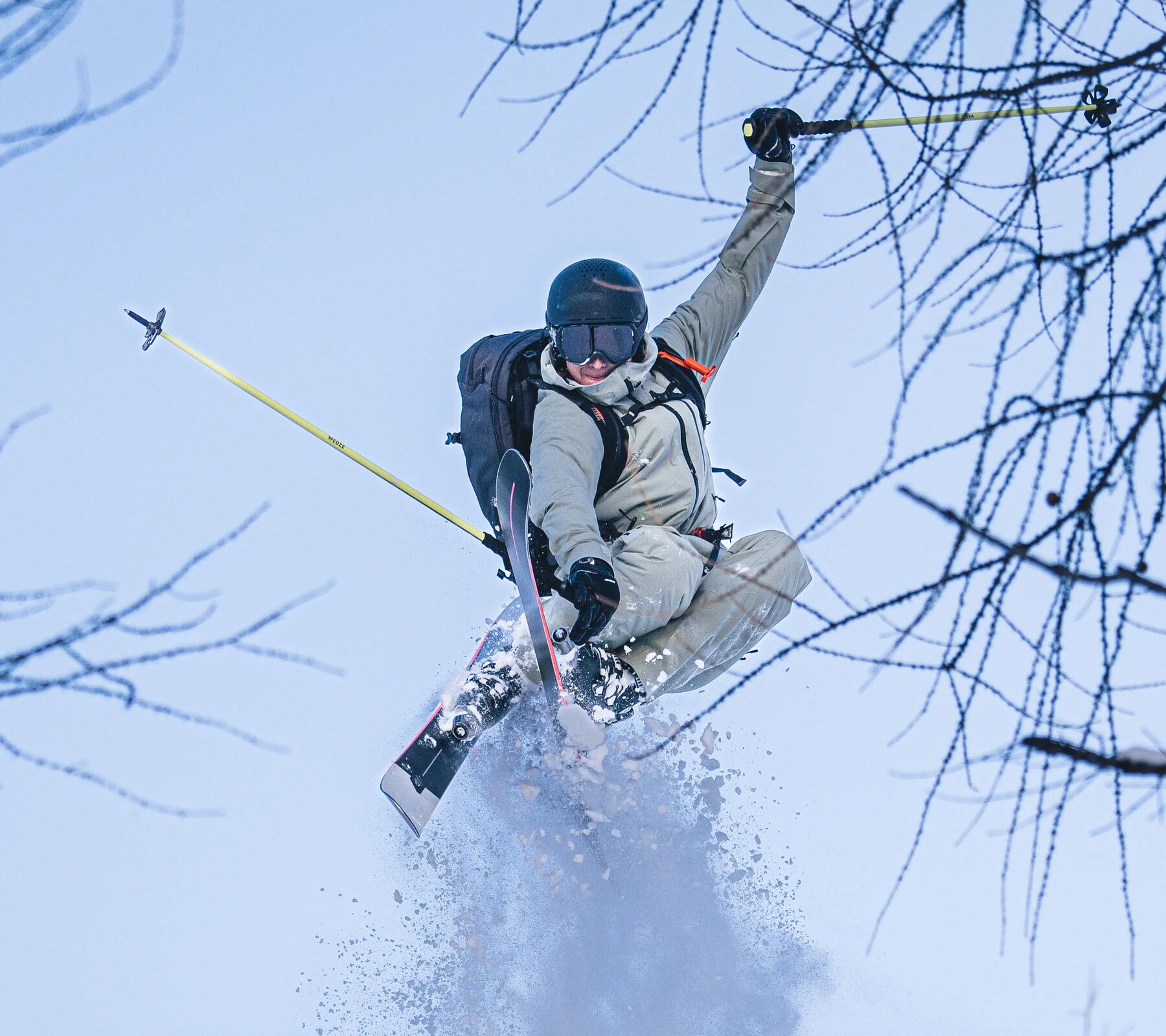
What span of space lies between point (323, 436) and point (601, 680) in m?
2.26

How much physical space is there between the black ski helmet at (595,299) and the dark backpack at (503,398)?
21cm

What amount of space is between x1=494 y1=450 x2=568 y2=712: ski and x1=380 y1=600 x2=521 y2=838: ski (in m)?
0.43

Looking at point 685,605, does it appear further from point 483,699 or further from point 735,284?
point 735,284

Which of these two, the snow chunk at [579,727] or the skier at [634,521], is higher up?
the skier at [634,521]

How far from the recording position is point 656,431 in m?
5.59

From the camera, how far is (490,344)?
583 cm

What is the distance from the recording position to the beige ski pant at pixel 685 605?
5371 millimetres

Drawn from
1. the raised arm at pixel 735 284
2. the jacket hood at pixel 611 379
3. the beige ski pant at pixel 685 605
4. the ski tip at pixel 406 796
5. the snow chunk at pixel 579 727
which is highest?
the raised arm at pixel 735 284

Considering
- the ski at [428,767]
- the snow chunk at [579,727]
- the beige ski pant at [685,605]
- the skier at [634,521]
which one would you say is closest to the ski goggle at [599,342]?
the skier at [634,521]

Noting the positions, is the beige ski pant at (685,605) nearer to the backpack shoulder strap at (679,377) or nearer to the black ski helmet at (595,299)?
the backpack shoulder strap at (679,377)

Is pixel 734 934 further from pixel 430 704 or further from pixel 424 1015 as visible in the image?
pixel 430 704

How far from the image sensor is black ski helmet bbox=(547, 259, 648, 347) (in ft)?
18.1

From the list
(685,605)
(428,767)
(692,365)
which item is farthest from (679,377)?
(428,767)

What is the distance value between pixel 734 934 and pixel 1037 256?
20.2 feet
